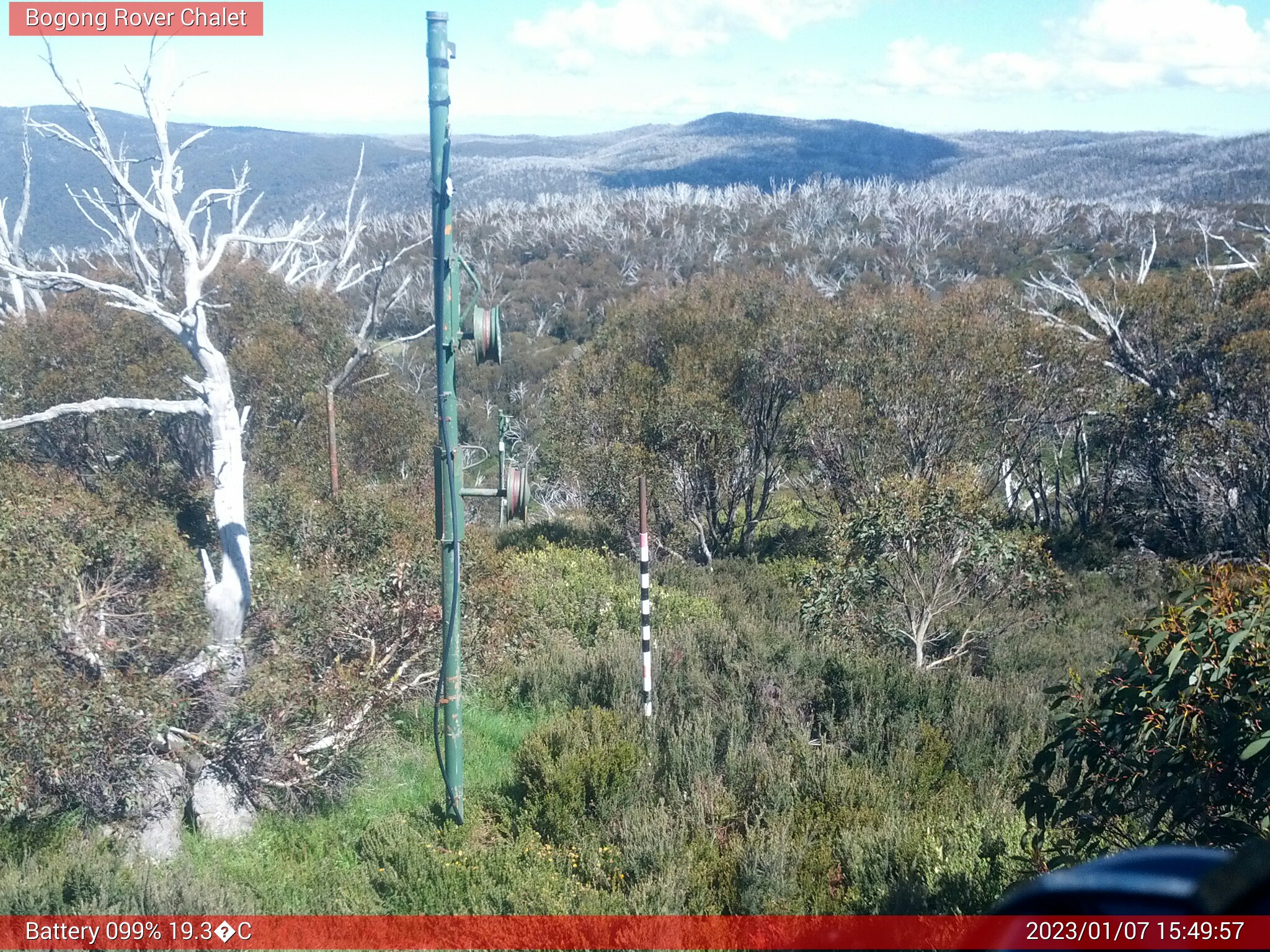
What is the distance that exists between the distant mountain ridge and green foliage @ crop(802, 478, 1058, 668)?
58.9 meters

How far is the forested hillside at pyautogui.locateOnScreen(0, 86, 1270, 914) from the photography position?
502cm

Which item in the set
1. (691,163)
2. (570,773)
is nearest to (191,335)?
(570,773)

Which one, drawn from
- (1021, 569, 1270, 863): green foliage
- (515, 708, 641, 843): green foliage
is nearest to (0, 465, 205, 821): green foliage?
(515, 708, 641, 843): green foliage

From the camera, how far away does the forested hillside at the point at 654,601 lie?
197 inches

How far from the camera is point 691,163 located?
120562 millimetres

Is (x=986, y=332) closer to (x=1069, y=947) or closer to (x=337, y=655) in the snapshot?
(x=337, y=655)

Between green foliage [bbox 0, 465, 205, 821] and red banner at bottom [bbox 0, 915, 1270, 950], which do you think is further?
green foliage [bbox 0, 465, 205, 821]

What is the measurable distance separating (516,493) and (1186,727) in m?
3.46

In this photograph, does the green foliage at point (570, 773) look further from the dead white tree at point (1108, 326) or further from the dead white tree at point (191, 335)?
the dead white tree at point (1108, 326)

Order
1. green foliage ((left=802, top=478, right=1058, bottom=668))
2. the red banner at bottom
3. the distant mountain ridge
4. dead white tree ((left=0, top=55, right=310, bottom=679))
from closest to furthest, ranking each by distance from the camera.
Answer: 1. the red banner at bottom
2. dead white tree ((left=0, top=55, right=310, bottom=679))
3. green foliage ((left=802, top=478, right=1058, bottom=668))
4. the distant mountain ridge

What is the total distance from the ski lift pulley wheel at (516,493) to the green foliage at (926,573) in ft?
18.2

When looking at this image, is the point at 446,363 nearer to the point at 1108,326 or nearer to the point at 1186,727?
the point at 1186,727

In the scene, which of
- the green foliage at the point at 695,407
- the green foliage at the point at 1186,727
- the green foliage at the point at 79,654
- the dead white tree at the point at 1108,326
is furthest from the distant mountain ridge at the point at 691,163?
the green foliage at the point at 1186,727

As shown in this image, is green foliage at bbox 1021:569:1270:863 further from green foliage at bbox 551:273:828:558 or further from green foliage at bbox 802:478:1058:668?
green foliage at bbox 551:273:828:558
